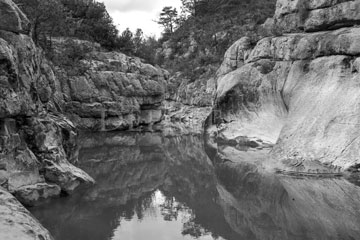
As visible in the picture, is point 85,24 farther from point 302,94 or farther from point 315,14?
point 302,94

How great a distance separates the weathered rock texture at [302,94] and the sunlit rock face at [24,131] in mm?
10803

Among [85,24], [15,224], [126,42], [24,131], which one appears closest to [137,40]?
[126,42]

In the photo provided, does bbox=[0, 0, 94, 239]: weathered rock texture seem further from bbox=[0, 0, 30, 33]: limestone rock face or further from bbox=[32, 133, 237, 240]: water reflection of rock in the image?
bbox=[32, 133, 237, 240]: water reflection of rock

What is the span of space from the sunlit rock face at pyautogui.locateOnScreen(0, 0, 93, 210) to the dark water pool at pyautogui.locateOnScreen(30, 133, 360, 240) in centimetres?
77

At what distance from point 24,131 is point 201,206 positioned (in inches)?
273

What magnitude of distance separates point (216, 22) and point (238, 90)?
3584 cm

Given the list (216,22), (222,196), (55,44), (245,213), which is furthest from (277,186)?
(216,22)

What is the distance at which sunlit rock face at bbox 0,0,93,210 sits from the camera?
1256 centimetres

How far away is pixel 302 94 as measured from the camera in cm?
2389

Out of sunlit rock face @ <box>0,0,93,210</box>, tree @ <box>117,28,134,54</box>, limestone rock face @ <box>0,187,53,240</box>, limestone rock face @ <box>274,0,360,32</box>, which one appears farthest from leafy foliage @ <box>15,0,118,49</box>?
limestone rock face @ <box>0,187,53,240</box>

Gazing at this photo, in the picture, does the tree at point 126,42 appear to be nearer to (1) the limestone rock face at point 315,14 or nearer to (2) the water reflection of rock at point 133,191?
(2) the water reflection of rock at point 133,191

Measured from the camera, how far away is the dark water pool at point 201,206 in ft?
37.8

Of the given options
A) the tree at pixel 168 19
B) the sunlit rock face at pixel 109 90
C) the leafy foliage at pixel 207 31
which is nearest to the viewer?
the sunlit rock face at pixel 109 90

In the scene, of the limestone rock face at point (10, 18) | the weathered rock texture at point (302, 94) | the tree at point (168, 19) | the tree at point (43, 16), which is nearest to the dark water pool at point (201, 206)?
the weathered rock texture at point (302, 94)
